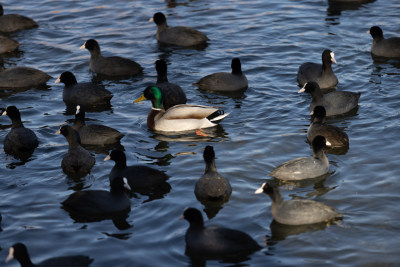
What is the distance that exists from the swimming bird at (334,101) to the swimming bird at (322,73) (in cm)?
136

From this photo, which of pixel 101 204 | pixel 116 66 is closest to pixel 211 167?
pixel 101 204

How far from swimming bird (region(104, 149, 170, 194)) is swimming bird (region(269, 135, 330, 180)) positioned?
6.78ft

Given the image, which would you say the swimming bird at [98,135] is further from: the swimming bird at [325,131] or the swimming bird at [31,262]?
the swimming bird at [31,262]

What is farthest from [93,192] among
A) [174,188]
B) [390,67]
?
[390,67]

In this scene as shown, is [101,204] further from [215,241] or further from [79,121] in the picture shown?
[79,121]

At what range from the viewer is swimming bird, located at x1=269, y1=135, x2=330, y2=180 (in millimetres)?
12922

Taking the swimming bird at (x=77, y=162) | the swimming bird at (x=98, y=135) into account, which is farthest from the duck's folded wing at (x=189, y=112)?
the swimming bird at (x=77, y=162)

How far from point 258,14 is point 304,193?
1264cm

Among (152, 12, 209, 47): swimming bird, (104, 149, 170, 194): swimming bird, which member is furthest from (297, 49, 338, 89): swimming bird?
(104, 149, 170, 194): swimming bird

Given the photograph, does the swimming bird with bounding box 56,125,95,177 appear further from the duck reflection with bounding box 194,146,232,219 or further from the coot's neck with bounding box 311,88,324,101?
the coot's neck with bounding box 311,88,324,101

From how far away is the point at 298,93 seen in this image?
1761 cm

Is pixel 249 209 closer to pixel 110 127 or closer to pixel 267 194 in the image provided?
pixel 267 194

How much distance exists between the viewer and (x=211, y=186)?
1214 centimetres

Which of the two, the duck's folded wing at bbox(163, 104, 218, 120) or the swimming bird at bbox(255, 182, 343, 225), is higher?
the duck's folded wing at bbox(163, 104, 218, 120)
